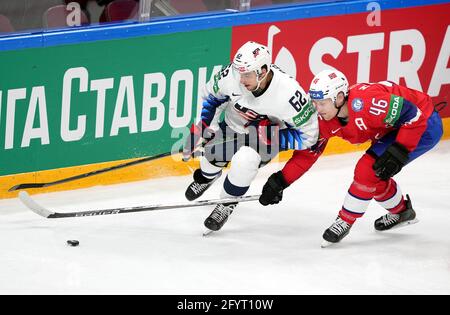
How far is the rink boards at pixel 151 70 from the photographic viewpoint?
6.62 meters

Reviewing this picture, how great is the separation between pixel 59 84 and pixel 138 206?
0.90 meters

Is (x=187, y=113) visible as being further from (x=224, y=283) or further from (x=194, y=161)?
(x=224, y=283)

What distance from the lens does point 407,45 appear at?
775cm

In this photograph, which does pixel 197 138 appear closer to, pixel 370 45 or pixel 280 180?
pixel 280 180

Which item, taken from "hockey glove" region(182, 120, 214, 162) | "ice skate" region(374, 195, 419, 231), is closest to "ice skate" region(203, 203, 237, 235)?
"hockey glove" region(182, 120, 214, 162)

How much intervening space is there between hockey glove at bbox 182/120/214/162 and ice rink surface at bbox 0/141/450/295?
39cm

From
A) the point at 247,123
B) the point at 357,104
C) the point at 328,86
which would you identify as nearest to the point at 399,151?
the point at 357,104

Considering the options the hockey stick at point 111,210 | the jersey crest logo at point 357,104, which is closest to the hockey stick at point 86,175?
the hockey stick at point 111,210

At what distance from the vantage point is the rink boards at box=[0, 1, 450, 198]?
6.62 m

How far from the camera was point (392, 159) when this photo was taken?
18.3 ft

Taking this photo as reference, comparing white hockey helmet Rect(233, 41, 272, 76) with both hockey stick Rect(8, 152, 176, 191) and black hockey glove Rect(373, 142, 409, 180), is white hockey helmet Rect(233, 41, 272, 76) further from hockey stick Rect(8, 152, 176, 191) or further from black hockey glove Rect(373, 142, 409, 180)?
hockey stick Rect(8, 152, 176, 191)

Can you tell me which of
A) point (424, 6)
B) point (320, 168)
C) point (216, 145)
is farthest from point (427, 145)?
point (424, 6)

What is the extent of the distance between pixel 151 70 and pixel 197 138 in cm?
79

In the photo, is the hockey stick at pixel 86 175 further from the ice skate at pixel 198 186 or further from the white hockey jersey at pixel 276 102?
the white hockey jersey at pixel 276 102
